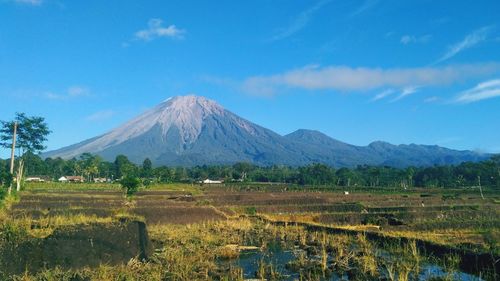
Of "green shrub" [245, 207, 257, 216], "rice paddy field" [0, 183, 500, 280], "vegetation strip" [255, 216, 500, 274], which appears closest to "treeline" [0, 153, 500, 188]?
"green shrub" [245, 207, 257, 216]

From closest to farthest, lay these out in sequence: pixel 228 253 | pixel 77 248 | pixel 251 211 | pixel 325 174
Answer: pixel 77 248 < pixel 228 253 < pixel 251 211 < pixel 325 174

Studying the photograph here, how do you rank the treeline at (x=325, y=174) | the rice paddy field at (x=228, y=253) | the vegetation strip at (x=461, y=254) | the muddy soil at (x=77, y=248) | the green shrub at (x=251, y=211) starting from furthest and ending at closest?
the treeline at (x=325, y=174) → the green shrub at (x=251, y=211) → the vegetation strip at (x=461, y=254) → the rice paddy field at (x=228, y=253) → the muddy soil at (x=77, y=248)

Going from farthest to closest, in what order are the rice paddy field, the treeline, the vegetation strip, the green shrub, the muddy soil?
1. the treeline
2. the green shrub
3. the vegetation strip
4. the rice paddy field
5. the muddy soil

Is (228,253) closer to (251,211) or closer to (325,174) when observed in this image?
(251,211)

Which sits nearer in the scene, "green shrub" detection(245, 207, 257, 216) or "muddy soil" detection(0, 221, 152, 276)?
"muddy soil" detection(0, 221, 152, 276)

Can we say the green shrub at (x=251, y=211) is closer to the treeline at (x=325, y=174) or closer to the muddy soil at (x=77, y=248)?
the muddy soil at (x=77, y=248)

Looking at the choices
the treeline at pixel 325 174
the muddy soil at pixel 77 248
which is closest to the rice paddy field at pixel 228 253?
the muddy soil at pixel 77 248

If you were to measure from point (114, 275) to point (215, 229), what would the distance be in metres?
13.1

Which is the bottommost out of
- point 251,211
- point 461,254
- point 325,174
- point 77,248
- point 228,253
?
point 251,211

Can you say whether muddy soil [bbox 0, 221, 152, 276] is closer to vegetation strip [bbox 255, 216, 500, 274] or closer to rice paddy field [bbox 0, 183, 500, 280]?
rice paddy field [bbox 0, 183, 500, 280]

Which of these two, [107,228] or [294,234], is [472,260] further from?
[107,228]

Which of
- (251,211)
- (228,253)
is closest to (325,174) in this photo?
(251,211)

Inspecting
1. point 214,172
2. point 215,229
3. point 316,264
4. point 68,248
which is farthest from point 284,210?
point 214,172

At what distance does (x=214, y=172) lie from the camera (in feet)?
423
